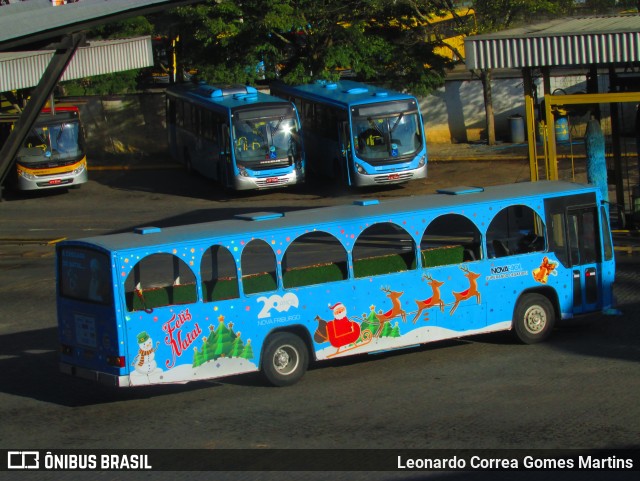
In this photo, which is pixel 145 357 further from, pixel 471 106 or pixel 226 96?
pixel 471 106

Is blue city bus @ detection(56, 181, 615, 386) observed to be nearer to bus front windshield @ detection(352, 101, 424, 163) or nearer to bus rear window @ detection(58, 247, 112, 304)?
bus rear window @ detection(58, 247, 112, 304)

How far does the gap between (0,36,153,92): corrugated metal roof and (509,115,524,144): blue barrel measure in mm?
15902

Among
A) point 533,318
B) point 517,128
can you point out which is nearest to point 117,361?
point 533,318

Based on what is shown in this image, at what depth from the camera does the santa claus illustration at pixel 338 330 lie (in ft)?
45.0

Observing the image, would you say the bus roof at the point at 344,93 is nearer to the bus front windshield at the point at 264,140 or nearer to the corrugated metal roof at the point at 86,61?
the bus front windshield at the point at 264,140

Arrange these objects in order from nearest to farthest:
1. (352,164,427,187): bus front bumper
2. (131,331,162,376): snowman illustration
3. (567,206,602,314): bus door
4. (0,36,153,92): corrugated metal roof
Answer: (131,331,162,376): snowman illustration < (567,206,602,314): bus door < (0,36,153,92): corrugated metal roof < (352,164,427,187): bus front bumper

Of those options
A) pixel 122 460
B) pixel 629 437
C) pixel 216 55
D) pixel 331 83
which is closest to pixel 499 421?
pixel 629 437

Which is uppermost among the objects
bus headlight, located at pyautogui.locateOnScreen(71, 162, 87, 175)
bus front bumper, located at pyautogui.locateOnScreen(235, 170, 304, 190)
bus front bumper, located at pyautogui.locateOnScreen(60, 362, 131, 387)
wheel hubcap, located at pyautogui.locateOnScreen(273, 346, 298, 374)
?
bus headlight, located at pyautogui.locateOnScreen(71, 162, 87, 175)

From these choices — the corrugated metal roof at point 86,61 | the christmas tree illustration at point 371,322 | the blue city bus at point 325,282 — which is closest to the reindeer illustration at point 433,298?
the blue city bus at point 325,282

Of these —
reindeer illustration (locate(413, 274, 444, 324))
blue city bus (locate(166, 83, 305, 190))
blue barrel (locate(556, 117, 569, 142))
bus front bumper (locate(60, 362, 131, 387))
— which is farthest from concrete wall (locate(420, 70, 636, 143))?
bus front bumper (locate(60, 362, 131, 387))

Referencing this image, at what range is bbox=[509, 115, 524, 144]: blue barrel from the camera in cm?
3609

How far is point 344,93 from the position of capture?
1287 inches

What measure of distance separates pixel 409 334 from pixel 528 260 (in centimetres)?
215

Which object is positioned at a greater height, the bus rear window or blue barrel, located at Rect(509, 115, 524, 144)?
blue barrel, located at Rect(509, 115, 524, 144)
